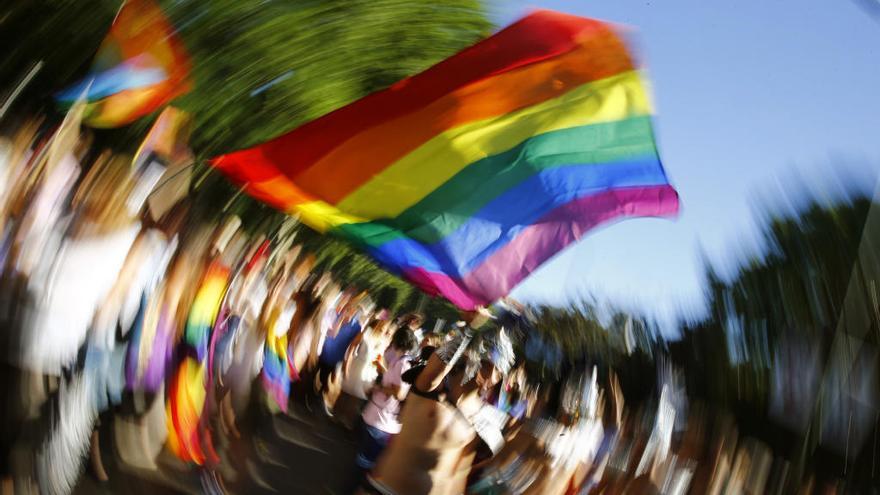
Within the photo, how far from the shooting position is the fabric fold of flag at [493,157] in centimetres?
473

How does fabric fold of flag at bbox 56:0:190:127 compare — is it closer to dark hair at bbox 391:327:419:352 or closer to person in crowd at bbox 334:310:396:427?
dark hair at bbox 391:327:419:352

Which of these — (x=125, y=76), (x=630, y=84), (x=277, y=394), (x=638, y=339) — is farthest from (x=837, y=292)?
(x=125, y=76)

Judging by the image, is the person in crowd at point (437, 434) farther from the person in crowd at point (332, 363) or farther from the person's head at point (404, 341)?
the person in crowd at point (332, 363)

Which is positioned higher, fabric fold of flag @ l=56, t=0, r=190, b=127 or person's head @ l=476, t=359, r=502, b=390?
fabric fold of flag @ l=56, t=0, r=190, b=127

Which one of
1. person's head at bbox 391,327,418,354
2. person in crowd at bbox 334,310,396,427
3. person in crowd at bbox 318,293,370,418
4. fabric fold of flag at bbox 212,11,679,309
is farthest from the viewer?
person in crowd at bbox 318,293,370,418

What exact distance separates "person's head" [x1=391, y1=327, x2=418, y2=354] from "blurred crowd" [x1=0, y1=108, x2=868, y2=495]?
165cm

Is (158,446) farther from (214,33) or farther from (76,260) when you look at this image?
(214,33)

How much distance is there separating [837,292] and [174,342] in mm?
19549

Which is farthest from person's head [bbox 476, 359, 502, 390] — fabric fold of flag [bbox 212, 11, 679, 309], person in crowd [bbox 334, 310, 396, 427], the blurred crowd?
person in crowd [bbox 334, 310, 396, 427]

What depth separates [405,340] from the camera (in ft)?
28.9

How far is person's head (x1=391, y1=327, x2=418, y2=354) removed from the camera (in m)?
8.67

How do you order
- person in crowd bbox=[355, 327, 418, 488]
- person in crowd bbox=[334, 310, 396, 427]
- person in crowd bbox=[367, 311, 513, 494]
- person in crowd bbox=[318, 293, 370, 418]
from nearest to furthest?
person in crowd bbox=[367, 311, 513, 494] → person in crowd bbox=[355, 327, 418, 488] → person in crowd bbox=[334, 310, 396, 427] → person in crowd bbox=[318, 293, 370, 418]

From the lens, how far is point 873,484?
37.3 ft

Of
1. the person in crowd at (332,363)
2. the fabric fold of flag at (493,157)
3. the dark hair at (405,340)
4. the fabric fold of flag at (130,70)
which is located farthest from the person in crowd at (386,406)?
the fabric fold of flag at (130,70)
